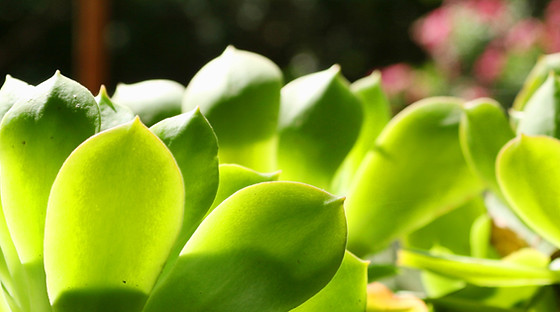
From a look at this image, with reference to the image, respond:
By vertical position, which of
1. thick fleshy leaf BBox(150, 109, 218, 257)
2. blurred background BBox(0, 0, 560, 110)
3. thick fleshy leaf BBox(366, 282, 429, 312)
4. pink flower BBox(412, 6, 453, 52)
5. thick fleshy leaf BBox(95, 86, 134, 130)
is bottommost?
blurred background BBox(0, 0, 560, 110)

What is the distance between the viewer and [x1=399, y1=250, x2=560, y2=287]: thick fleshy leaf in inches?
9.3

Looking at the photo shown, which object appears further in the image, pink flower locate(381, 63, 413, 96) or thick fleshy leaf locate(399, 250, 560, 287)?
pink flower locate(381, 63, 413, 96)

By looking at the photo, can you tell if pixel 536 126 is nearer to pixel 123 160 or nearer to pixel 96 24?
pixel 123 160

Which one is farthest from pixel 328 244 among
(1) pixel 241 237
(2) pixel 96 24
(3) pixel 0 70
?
(3) pixel 0 70

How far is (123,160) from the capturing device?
0.16 metres

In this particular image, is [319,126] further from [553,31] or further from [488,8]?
[488,8]

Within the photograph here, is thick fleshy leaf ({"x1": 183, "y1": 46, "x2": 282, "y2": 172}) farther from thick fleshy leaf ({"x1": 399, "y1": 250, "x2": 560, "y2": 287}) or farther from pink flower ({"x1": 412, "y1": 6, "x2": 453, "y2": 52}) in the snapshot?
pink flower ({"x1": 412, "y1": 6, "x2": 453, "y2": 52})

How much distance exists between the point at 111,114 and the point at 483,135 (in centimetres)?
13

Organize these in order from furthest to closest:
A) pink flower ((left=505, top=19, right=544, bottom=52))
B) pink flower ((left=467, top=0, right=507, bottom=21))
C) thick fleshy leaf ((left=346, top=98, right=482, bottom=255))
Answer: pink flower ((left=467, top=0, right=507, bottom=21))
pink flower ((left=505, top=19, right=544, bottom=52))
thick fleshy leaf ((left=346, top=98, right=482, bottom=255))

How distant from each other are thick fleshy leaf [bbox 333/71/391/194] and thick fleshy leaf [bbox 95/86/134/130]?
0.11m

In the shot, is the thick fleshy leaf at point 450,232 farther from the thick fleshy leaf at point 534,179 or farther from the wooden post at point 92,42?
the wooden post at point 92,42

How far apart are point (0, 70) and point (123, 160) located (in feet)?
19.8

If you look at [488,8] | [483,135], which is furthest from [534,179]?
[488,8]

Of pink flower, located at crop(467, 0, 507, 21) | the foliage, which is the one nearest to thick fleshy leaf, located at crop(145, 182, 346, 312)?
the foliage
